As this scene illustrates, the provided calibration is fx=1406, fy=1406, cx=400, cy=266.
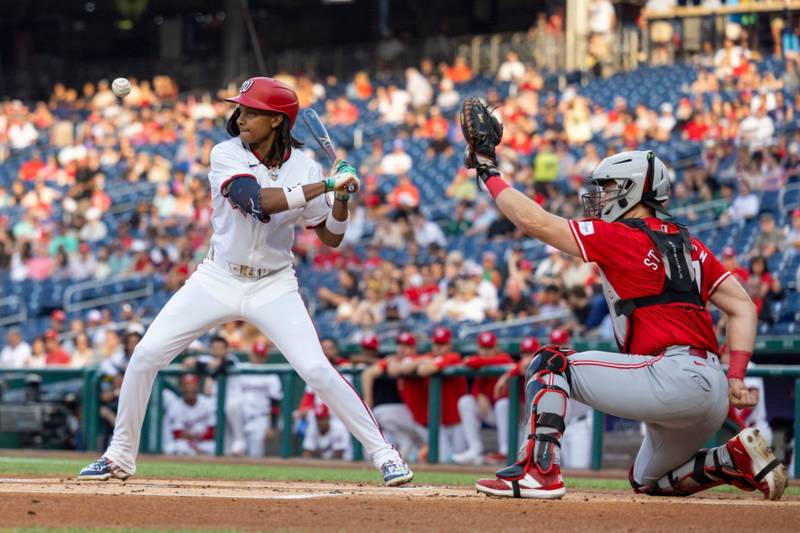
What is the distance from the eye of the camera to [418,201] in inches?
717

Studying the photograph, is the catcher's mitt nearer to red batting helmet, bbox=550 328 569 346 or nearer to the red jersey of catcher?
the red jersey of catcher

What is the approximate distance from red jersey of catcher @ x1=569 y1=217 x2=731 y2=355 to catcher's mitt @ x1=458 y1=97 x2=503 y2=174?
0.43 meters

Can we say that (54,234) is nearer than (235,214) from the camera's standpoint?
No

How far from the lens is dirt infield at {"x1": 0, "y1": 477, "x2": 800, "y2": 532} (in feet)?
14.8

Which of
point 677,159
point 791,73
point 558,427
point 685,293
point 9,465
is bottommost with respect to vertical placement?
point 9,465

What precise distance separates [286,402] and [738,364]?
21.9 feet

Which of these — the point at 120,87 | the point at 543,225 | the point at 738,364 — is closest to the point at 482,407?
the point at 120,87

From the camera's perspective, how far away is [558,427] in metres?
5.36

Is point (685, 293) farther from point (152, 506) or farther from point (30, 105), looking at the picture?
point (30, 105)

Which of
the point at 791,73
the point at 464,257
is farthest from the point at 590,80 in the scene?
the point at 464,257

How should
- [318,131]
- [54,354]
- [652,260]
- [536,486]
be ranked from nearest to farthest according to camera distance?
[536,486], [652,260], [318,131], [54,354]

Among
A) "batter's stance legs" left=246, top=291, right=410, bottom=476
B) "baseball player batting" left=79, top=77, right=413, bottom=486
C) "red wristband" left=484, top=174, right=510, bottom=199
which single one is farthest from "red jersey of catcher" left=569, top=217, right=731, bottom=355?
"batter's stance legs" left=246, top=291, right=410, bottom=476

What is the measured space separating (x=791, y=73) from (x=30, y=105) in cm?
1713

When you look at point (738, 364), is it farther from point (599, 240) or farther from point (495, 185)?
point (495, 185)
